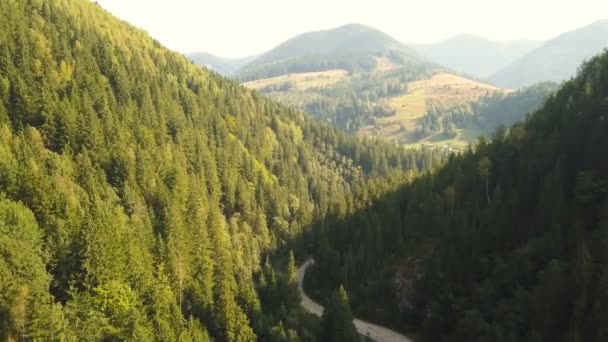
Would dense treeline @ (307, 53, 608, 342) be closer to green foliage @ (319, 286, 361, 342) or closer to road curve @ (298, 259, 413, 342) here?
road curve @ (298, 259, 413, 342)

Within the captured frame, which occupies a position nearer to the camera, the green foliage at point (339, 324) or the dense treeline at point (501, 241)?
the dense treeline at point (501, 241)

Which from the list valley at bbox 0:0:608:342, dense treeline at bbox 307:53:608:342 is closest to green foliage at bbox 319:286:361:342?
valley at bbox 0:0:608:342

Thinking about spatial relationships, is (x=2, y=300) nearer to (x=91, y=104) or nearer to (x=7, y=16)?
(x=91, y=104)

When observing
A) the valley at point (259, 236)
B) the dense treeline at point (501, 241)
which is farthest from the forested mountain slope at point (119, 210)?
the dense treeline at point (501, 241)

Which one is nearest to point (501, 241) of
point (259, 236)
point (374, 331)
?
point (374, 331)

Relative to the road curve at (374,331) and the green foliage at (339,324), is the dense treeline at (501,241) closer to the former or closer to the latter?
the road curve at (374,331)

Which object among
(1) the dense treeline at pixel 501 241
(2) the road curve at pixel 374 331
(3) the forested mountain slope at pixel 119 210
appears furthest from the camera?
(2) the road curve at pixel 374 331

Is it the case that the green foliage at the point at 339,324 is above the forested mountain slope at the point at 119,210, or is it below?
below
